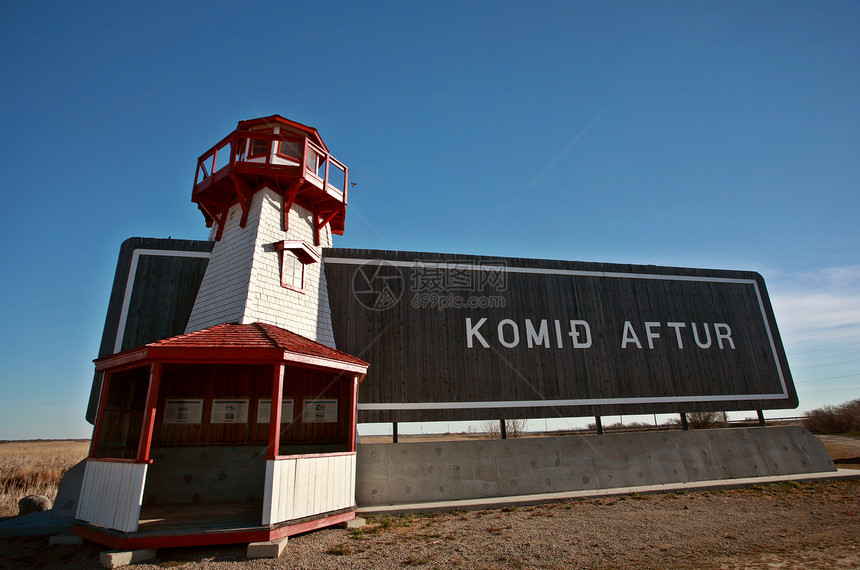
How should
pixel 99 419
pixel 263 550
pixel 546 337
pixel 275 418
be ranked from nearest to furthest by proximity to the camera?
1. pixel 263 550
2. pixel 275 418
3. pixel 99 419
4. pixel 546 337

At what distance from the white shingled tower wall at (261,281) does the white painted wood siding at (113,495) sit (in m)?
3.95

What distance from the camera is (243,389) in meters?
12.1

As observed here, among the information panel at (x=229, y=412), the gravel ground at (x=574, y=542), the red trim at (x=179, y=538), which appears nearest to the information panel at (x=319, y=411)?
the information panel at (x=229, y=412)

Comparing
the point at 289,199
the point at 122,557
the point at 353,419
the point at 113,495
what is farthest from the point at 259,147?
the point at 122,557

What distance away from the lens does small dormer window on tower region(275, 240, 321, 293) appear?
12430 mm

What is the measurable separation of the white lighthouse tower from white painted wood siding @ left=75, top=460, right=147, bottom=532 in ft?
13.1

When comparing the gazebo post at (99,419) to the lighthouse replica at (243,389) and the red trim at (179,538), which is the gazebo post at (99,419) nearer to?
the lighthouse replica at (243,389)

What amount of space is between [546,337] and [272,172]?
1063cm

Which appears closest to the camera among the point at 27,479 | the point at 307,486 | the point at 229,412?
the point at 307,486

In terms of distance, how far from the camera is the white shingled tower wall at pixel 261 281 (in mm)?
11570

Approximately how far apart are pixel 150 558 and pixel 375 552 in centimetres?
393

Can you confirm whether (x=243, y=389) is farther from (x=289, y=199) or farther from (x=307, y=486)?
(x=289, y=199)

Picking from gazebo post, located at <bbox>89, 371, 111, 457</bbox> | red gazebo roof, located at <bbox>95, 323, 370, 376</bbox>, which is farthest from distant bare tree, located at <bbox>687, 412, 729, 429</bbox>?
gazebo post, located at <bbox>89, 371, 111, 457</bbox>

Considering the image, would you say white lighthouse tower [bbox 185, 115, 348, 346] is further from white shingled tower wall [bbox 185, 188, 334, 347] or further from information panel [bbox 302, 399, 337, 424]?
information panel [bbox 302, 399, 337, 424]
